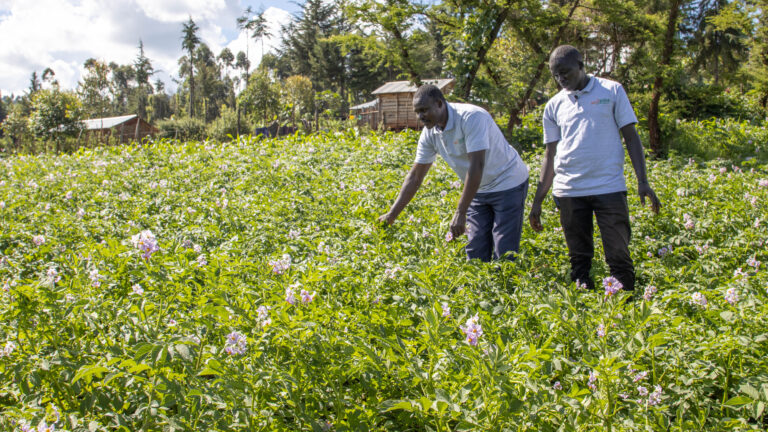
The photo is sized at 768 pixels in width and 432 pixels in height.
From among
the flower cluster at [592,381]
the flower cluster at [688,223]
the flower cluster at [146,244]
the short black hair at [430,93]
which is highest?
the short black hair at [430,93]

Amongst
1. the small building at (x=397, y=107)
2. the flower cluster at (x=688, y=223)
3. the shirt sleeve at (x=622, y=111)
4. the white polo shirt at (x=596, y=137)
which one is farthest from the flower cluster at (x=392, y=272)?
the small building at (x=397, y=107)

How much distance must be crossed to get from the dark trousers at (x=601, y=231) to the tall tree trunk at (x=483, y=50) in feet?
27.1

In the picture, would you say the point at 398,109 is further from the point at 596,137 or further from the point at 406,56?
the point at 596,137

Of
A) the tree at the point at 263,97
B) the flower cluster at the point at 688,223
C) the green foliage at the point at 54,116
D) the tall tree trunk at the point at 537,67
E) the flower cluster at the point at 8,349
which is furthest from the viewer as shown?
the tree at the point at 263,97

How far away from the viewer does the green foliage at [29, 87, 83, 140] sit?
3027 centimetres

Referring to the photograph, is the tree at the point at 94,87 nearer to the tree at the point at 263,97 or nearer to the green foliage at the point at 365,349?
the tree at the point at 263,97

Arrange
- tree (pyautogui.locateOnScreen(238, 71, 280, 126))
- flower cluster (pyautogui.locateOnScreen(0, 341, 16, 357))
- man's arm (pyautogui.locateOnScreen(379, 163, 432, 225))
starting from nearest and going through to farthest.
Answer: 1. flower cluster (pyautogui.locateOnScreen(0, 341, 16, 357))
2. man's arm (pyautogui.locateOnScreen(379, 163, 432, 225))
3. tree (pyautogui.locateOnScreen(238, 71, 280, 126))

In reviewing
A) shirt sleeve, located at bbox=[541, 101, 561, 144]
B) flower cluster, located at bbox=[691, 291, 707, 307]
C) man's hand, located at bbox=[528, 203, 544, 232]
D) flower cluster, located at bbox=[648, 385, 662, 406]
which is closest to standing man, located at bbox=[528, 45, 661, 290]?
shirt sleeve, located at bbox=[541, 101, 561, 144]

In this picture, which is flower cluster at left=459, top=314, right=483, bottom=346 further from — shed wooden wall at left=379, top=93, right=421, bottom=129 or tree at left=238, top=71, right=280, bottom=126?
tree at left=238, top=71, right=280, bottom=126

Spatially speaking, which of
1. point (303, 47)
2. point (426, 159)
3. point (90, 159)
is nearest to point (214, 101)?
point (303, 47)

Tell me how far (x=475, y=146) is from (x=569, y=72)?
84cm

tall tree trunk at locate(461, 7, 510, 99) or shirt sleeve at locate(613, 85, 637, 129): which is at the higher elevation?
tall tree trunk at locate(461, 7, 510, 99)

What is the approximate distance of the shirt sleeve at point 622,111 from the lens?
315cm

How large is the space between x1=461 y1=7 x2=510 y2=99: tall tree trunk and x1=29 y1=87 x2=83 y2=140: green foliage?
91.5ft
